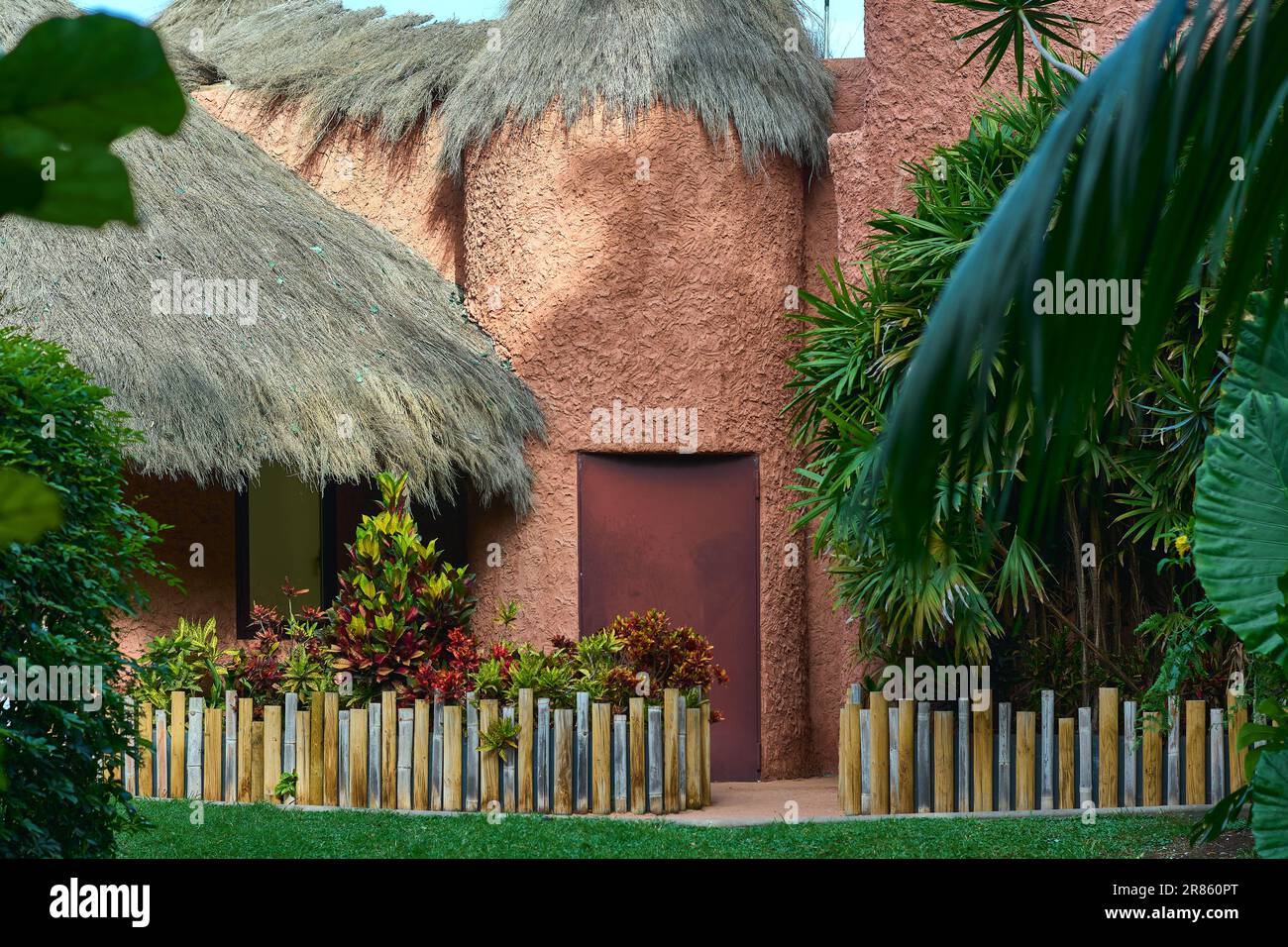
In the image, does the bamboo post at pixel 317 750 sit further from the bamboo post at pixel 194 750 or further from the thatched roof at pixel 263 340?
the thatched roof at pixel 263 340

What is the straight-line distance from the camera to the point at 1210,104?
1089 millimetres

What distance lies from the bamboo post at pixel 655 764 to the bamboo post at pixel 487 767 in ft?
2.99

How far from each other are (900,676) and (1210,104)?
7.57 meters

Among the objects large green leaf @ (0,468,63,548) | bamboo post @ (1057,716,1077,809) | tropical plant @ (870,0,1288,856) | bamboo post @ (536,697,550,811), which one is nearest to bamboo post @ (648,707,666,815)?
bamboo post @ (536,697,550,811)

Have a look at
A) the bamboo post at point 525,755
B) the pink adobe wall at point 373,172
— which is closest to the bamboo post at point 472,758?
the bamboo post at point 525,755

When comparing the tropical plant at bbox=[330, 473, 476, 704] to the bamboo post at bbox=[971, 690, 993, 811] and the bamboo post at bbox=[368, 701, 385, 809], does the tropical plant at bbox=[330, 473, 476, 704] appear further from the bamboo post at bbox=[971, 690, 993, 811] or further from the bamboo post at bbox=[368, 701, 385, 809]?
the bamboo post at bbox=[971, 690, 993, 811]

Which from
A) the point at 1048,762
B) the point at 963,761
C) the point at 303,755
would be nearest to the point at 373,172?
the point at 303,755

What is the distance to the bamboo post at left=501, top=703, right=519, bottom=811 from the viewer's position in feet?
25.8

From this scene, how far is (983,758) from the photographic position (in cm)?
782

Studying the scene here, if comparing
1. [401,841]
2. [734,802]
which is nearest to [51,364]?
[401,841]

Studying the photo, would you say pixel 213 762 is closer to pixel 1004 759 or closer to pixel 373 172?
pixel 1004 759

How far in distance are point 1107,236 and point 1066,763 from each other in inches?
288

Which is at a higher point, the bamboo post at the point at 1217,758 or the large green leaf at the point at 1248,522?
the large green leaf at the point at 1248,522

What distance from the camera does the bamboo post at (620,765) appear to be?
783 centimetres
